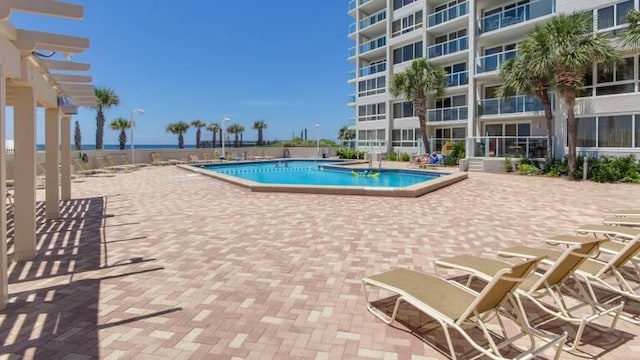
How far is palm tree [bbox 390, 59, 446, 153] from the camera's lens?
26.1m

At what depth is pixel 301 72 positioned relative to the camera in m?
62.1

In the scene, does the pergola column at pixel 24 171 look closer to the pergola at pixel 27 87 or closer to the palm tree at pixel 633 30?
the pergola at pixel 27 87

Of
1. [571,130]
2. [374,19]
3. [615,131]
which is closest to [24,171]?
[571,130]

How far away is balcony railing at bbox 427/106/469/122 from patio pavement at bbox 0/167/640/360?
51.4ft

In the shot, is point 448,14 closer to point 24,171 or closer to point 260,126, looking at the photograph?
point 24,171

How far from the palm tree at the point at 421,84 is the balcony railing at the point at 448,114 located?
1.20 metres

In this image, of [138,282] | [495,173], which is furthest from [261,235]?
[495,173]

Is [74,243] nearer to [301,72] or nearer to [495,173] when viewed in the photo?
[495,173]

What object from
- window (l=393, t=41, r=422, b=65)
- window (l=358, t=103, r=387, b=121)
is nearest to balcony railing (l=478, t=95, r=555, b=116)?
window (l=393, t=41, r=422, b=65)

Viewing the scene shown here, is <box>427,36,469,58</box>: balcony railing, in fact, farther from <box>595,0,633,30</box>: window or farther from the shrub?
the shrub

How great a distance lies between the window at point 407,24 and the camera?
29.7 meters

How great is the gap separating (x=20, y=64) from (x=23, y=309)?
122 inches

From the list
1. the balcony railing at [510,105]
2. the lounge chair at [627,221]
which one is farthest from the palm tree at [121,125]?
the lounge chair at [627,221]

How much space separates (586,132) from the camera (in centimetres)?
1864
